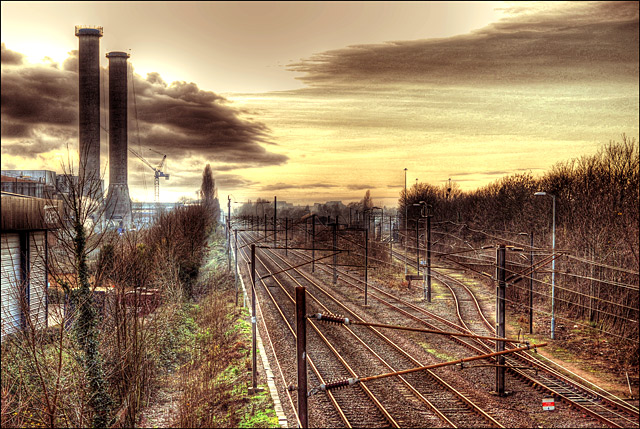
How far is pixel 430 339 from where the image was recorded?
2086 cm

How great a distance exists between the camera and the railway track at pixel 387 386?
41.5 feet

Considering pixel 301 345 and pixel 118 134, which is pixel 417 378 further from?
pixel 118 134

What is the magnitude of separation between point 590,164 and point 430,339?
1918 cm


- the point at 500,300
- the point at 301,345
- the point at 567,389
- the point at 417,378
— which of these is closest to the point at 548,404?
the point at 567,389

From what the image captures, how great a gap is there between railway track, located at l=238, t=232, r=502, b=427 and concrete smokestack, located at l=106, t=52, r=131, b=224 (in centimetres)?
3687

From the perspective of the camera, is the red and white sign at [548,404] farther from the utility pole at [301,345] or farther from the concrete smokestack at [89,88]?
the concrete smokestack at [89,88]

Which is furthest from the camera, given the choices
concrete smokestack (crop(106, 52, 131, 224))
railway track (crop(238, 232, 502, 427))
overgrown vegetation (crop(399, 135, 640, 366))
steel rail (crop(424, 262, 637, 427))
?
concrete smokestack (crop(106, 52, 131, 224))

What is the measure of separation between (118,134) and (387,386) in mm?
50407

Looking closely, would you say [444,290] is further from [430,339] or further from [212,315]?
[212,315]

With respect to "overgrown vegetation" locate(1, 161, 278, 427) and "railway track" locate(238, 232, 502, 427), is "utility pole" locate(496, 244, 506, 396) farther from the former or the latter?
"overgrown vegetation" locate(1, 161, 278, 427)

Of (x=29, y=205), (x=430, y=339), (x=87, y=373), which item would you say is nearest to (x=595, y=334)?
(x=430, y=339)

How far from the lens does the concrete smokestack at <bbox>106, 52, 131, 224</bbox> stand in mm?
55594

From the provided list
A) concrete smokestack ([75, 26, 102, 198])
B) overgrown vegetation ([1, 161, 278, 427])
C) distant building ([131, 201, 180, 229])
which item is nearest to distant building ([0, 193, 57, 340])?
overgrown vegetation ([1, 161, 278, 427])

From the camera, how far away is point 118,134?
5666 centimetres
